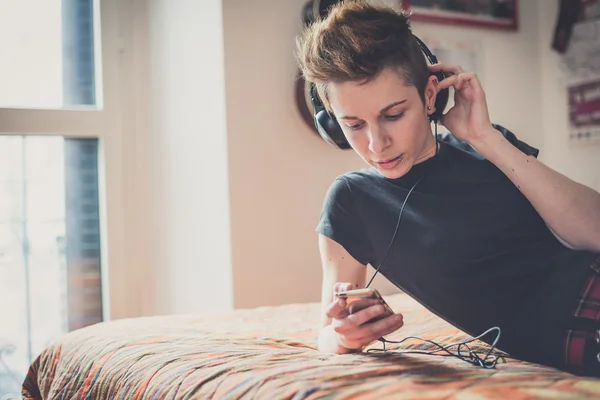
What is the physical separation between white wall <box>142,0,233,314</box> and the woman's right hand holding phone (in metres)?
1.24

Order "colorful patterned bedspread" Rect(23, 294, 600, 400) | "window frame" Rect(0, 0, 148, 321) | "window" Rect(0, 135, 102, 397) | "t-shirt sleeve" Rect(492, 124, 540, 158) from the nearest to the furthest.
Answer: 1. "colorful patterned bedspread" Rect(23, 294, 600, 400)
2. "t-shirt sleeve" Rect(492, 124, 540, 158)
3. "window" Rect(0, 135, 102, 397)
4. "window frame" Rect(0, 0, 148, 321)

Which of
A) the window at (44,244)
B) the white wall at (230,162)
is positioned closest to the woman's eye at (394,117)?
the white wall at (230,162)

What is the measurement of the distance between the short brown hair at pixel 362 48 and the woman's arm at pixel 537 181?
0.29 feet

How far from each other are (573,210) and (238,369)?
59 cm

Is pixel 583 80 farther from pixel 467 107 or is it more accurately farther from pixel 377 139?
pixel 377 139

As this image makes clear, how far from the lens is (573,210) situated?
1122 millimetres

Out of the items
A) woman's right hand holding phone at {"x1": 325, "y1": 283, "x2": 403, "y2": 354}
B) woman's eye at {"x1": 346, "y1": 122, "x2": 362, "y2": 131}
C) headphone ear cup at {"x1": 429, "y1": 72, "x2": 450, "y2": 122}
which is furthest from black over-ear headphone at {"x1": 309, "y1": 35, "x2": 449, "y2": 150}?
woman's right hand holding phone at {"x1": 325, "y1": 283, "x2": 403, "y2": 354}

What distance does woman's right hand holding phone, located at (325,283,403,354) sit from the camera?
3.28 ft

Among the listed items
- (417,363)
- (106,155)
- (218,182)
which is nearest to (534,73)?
(218,182)

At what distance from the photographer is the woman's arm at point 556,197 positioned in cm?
112

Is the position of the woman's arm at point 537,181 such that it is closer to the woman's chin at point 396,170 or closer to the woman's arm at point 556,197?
the woman's arm at point 556,197

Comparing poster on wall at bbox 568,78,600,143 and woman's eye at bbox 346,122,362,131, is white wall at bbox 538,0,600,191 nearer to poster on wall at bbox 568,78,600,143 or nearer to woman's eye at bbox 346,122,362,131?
poster on wall at bbox 568,78,600,143

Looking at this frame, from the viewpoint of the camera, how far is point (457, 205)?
117 centimetres

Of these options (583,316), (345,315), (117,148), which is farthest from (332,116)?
(117,148)
